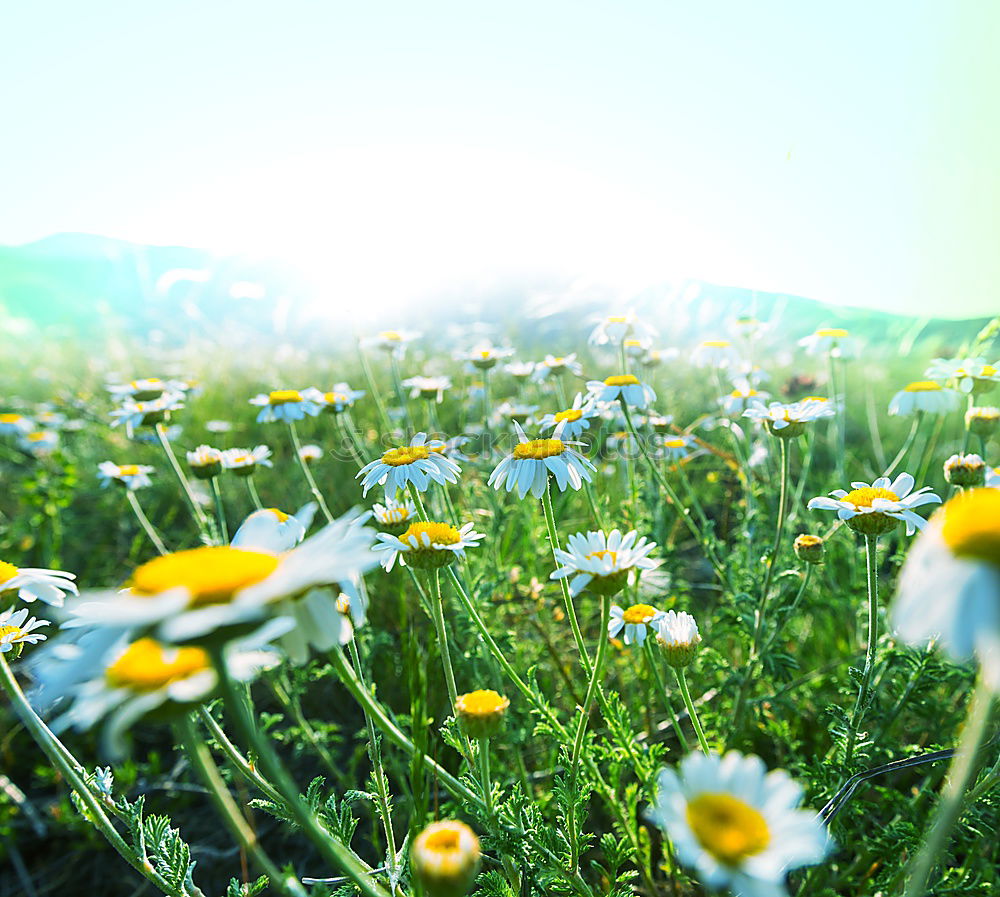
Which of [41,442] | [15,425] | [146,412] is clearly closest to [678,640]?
[146,412]

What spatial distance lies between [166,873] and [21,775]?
82.2 inches

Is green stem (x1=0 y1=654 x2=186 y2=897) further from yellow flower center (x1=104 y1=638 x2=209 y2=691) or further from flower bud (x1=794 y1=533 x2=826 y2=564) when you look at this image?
flower bud (x1=794 y1=533 x2=826 y2=564)

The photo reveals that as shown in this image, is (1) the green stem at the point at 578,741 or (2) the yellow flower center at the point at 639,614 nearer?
(1) the green stem at the point at 578,741

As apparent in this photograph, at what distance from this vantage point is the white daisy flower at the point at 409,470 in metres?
1.72

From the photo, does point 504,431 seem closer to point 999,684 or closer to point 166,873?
point 166,873

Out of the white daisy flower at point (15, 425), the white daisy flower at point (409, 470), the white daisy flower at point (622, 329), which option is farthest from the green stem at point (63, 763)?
the white daisy flower at point (15, 425)

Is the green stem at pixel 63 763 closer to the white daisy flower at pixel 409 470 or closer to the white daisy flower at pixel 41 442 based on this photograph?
the white daisy flower at pixel 409 470

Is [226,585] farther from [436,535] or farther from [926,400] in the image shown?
[926,400]

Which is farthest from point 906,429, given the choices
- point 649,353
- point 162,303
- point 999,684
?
point 162,303

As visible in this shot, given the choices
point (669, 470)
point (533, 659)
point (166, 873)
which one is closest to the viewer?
point (166, 873)

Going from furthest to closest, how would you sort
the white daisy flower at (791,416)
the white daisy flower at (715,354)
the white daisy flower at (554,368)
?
the white daisy flower at (715,354) < the white daisy flower at (554,368) < the white daisy flower at (791,416)

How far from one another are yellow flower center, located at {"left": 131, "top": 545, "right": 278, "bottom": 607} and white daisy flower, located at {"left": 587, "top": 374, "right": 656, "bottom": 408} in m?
1.75

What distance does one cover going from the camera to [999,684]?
0.61 m

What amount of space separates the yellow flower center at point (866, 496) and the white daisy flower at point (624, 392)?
3.48 ft
